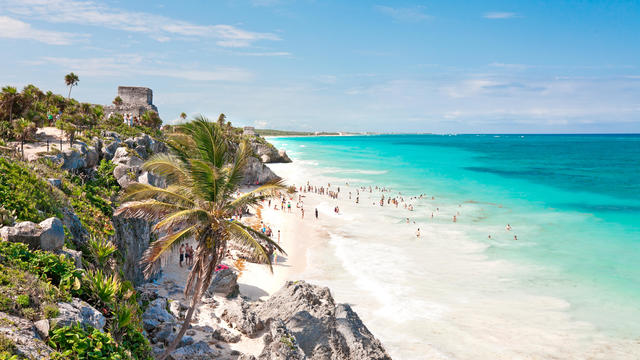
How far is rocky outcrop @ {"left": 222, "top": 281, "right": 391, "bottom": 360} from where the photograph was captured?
1261 centimetres

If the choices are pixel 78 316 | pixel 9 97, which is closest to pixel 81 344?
pixel 78 316

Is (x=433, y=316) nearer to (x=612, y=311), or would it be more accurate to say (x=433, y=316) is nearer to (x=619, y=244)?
(x=612, y=311)

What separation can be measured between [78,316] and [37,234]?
2.52 m

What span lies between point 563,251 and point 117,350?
35748 millimetres

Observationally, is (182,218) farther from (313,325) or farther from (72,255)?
(313,325)

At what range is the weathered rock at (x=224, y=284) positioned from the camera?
1780 centimetres

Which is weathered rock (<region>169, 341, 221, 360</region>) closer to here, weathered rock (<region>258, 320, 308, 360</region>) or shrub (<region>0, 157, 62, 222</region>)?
weathered rock (<region>258, 320, 308, 360</region>)

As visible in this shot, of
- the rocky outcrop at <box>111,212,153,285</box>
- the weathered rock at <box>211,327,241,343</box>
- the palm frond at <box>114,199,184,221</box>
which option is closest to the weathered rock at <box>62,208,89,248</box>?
the rocky outcrop at <box>111,212,153,285</box>

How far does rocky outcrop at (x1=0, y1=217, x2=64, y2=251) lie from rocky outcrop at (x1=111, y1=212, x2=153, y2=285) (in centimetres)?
447

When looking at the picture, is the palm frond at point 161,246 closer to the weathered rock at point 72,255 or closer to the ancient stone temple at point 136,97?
the weathered rock at point 72,255

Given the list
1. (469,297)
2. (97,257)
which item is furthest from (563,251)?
(97,257)

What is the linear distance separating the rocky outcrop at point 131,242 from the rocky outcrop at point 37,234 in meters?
4.47

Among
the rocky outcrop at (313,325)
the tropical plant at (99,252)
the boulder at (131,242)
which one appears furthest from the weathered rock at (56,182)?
the rocky outcrop at (313,325)

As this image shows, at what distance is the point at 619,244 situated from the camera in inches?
1416
